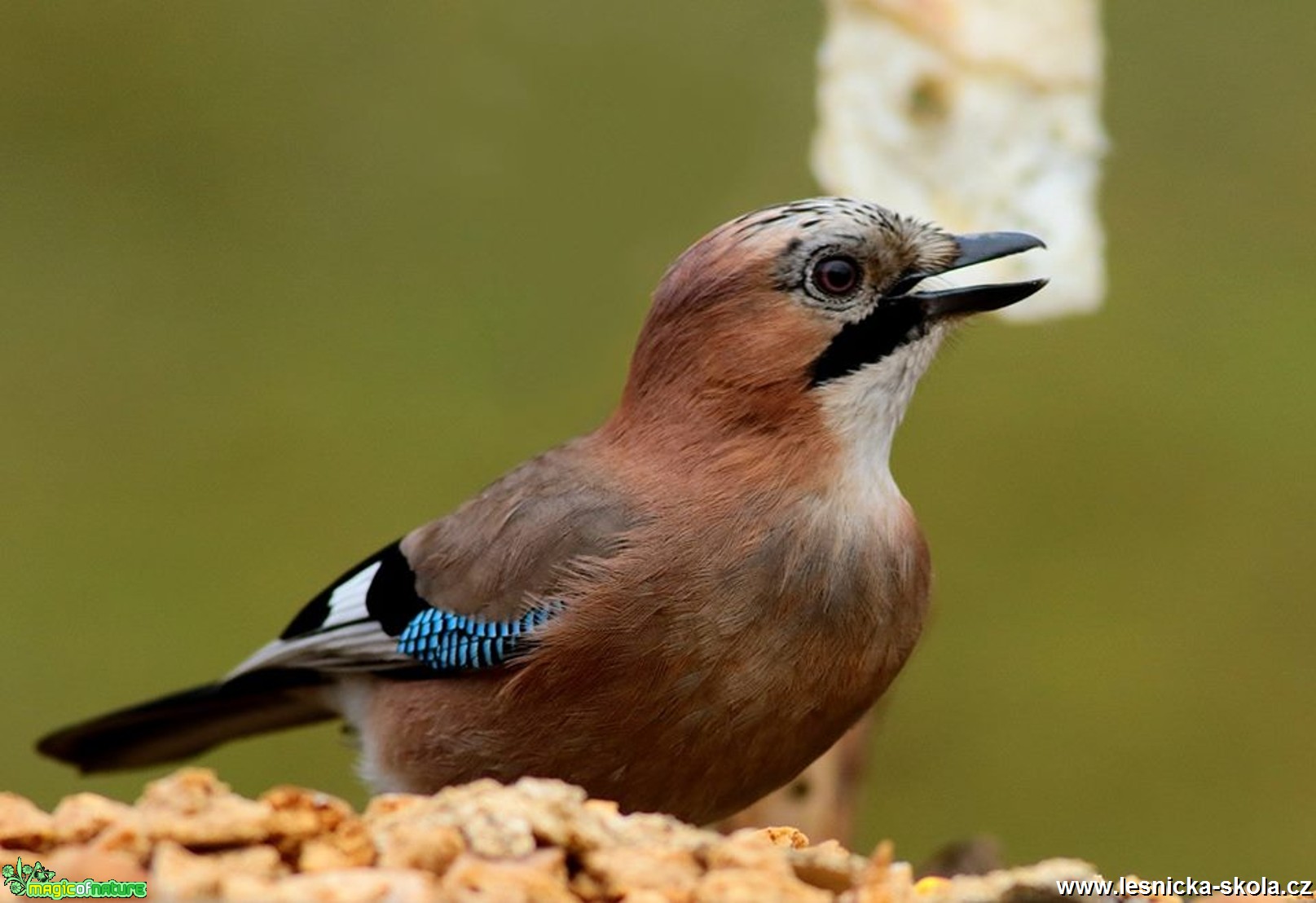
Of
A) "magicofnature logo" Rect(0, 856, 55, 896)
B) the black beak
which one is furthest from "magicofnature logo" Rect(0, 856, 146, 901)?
the black beak

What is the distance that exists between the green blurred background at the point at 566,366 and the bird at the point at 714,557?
2699 mm

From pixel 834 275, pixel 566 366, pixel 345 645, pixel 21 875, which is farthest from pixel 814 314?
pixel 566 366

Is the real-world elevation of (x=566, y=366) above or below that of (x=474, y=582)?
above

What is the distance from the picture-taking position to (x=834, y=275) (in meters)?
3.14

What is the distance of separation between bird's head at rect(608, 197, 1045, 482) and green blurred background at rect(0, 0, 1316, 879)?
2725mm

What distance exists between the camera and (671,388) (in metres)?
3.24

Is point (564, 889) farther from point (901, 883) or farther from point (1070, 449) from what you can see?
point (1070, 449)

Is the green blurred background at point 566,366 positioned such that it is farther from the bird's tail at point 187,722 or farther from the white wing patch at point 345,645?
the white wing patch at point 345,645

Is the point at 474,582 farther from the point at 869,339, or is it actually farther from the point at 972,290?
the point at 972,290

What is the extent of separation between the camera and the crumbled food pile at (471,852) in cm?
205

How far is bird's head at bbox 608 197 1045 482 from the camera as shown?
10.3ft

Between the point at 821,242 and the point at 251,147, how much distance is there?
416 centimetres

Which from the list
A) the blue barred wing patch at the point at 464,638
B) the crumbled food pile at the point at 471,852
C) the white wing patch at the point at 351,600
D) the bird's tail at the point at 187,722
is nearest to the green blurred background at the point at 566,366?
the bird's tail at the point at 187,722

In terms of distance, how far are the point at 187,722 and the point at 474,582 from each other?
0.90m
